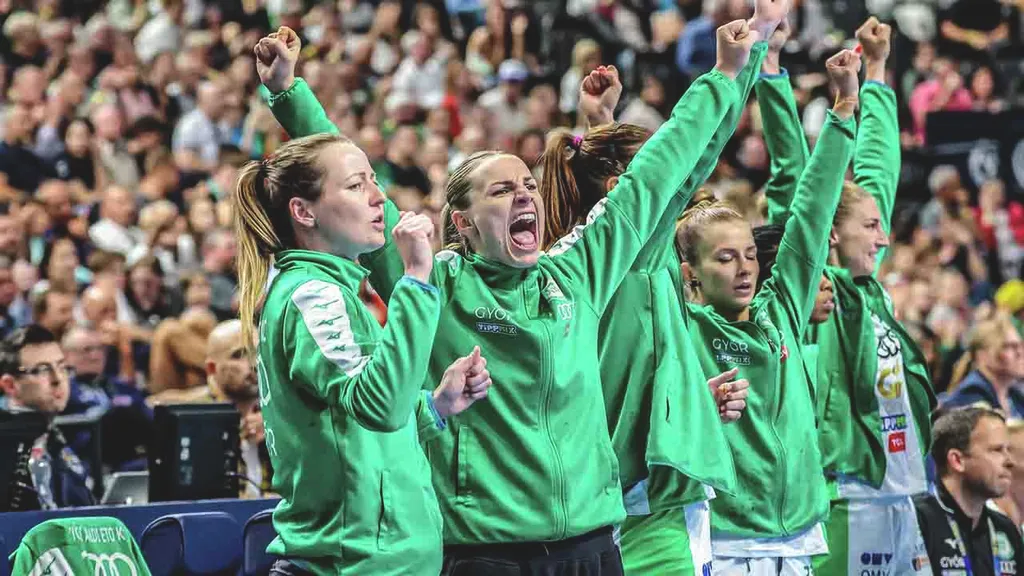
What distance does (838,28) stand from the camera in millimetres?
16844

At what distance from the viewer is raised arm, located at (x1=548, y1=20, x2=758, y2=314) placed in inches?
166

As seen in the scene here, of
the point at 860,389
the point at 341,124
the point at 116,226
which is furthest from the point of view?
the point at 341,124

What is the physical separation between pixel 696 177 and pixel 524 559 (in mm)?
1178

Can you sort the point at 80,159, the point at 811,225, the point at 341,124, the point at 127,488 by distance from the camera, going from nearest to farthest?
the point at 811,225 < the point at 127,488 < the point at 80,159 < the point at 341,124

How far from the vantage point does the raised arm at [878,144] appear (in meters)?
6.00

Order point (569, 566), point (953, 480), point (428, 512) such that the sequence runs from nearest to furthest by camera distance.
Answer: point (428, 512) < point (569, 566) < point (953, 480)

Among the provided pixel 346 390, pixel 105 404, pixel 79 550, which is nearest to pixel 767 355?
pixel 346 390

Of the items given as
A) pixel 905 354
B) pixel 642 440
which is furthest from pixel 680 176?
pixel 905 354

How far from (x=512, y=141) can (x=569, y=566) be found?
1064cm

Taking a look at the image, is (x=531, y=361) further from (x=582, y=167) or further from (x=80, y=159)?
(x=80, y=159)

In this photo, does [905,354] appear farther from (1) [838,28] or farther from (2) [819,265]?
(1) [838,28]

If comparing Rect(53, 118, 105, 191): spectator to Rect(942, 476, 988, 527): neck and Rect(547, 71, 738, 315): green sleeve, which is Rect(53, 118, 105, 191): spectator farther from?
Rect(547, 71, 738, 315): green sleeve

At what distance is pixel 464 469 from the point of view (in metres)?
4.00

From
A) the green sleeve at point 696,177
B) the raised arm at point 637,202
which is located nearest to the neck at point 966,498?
the green sleeve at point 696,177
